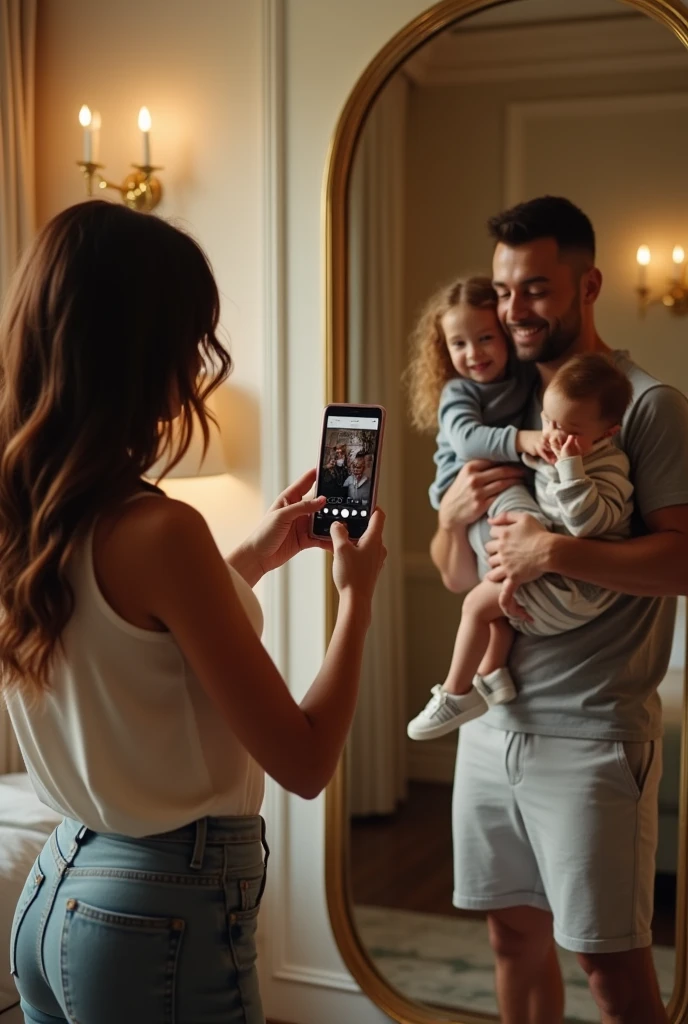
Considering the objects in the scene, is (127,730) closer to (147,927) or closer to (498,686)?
(147,927)

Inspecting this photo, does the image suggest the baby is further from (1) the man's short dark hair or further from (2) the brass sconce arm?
(2) the brass sconce arm

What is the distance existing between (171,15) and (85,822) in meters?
2.15

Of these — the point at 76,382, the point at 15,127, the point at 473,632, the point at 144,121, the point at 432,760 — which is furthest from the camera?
the point at 15,127

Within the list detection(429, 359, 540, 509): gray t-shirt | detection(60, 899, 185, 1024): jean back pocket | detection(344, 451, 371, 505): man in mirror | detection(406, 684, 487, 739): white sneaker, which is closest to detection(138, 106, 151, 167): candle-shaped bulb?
detection(429, 359, 540, 509): gray t-shirt

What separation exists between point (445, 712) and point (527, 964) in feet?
1.77

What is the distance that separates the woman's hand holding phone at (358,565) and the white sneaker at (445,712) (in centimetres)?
88

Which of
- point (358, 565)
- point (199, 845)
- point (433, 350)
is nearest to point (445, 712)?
point (433, 350)

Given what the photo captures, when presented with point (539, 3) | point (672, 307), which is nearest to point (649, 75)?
point (539, 3)

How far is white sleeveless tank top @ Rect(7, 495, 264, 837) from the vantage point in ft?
3.67

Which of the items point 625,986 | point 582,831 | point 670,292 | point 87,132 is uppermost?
point 87,132

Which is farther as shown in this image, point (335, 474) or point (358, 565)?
point (335, 474)

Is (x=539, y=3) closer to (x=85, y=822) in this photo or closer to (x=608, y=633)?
(x=608, y=633)

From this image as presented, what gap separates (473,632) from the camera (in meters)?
2.20

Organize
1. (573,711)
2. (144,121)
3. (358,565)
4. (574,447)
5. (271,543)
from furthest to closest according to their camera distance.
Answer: (144,121) → (573,711) → (574,447) → (271,543) → (358,565)
